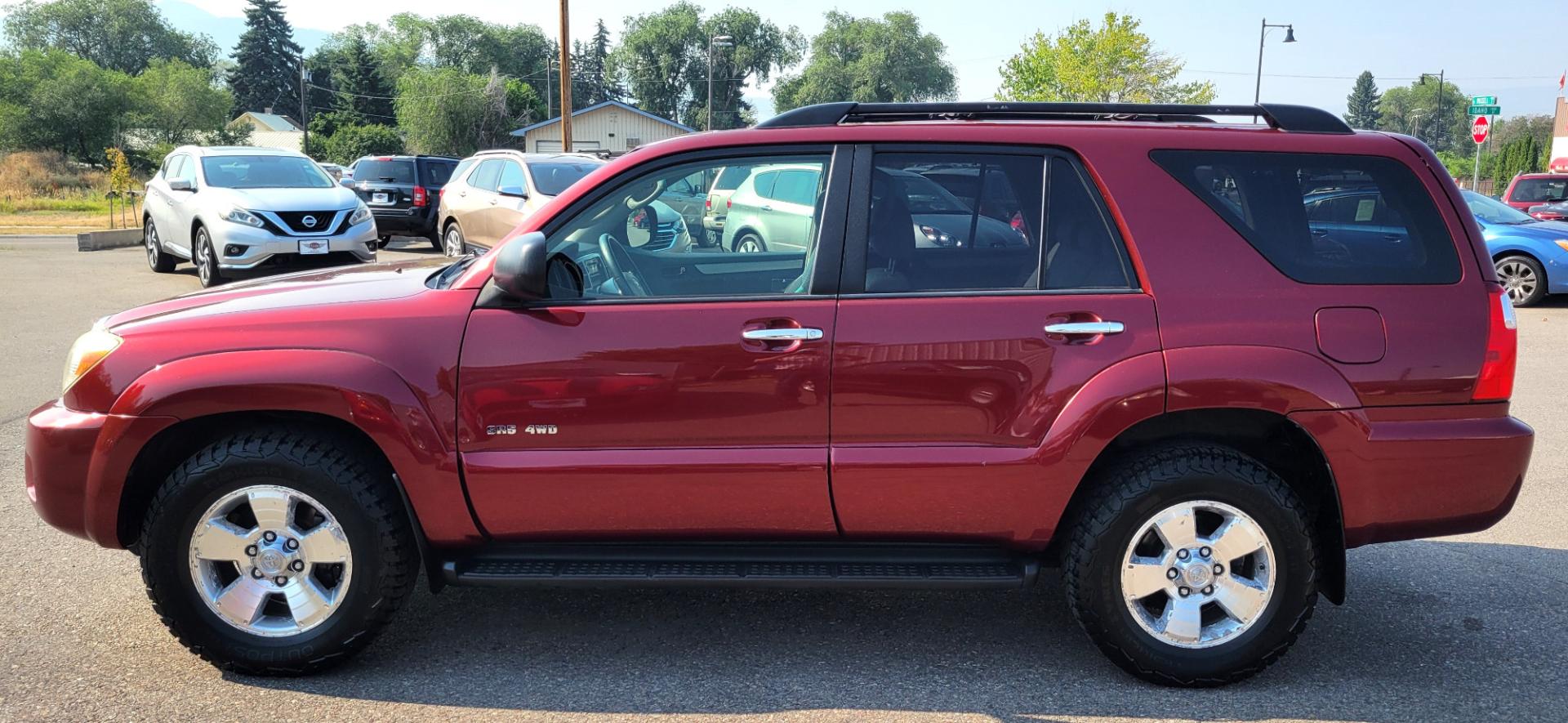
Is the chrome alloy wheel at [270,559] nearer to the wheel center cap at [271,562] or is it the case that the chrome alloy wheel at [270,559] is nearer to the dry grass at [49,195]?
the wheel center cap at [271,562]

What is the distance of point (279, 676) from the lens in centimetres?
362

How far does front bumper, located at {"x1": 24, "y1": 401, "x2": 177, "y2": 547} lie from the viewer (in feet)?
11.4

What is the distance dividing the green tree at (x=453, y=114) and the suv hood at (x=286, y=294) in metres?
80.9

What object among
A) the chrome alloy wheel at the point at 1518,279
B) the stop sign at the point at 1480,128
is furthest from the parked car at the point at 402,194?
the stop sign at the point at 1480,128

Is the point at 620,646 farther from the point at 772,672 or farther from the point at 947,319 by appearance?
the point at 947,319

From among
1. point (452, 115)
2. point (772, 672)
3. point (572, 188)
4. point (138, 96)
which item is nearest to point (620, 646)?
point (772, 672)

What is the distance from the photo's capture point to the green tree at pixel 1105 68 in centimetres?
4238

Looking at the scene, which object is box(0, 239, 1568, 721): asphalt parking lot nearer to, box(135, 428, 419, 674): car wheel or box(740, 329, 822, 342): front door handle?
box(135, 428, 419, 674): car wheel

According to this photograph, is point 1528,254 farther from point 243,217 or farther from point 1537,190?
point 243,217

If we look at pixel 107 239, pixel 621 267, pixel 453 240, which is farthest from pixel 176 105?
pixel 621 267

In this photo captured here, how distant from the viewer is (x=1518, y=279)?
44.0 ft

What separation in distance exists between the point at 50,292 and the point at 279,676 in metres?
12.2

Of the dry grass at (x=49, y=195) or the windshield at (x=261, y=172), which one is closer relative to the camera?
the windshield at (x=261, y=172)

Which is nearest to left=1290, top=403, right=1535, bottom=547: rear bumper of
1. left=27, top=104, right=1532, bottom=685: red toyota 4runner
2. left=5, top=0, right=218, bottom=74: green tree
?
left=27, top=104, right=1532, bottom=685: red toyota 4runner
